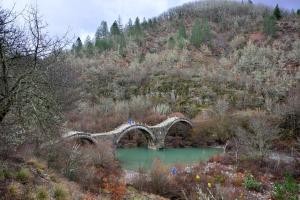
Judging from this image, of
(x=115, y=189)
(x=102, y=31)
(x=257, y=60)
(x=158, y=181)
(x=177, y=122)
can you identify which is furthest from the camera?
(x=102, y=31)

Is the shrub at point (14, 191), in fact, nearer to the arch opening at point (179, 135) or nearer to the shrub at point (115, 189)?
the shrub at point (115, 189)

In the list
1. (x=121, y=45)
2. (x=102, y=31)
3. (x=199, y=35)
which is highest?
(x=102, y=31)

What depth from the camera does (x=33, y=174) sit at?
16.1 meters

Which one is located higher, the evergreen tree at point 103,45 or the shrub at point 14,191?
the evergreen tree at point 103,45

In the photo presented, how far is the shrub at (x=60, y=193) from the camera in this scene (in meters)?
14.2

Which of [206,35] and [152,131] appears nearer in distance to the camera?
[152,131]

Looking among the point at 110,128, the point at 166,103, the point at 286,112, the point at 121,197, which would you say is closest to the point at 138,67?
the point at 166,103

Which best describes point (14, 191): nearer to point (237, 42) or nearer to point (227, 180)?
point (227, 180)

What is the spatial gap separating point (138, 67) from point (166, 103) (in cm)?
1826

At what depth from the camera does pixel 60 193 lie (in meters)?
14.4

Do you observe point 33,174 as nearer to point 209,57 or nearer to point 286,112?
point 286,112

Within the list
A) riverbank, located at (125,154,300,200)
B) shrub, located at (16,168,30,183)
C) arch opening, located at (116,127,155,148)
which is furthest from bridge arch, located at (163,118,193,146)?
shrub, located at (16,168,30,183)

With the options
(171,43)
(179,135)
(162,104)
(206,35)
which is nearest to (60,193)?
(179,135)

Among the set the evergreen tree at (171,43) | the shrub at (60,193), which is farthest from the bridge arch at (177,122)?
the shrub at (60,193)
